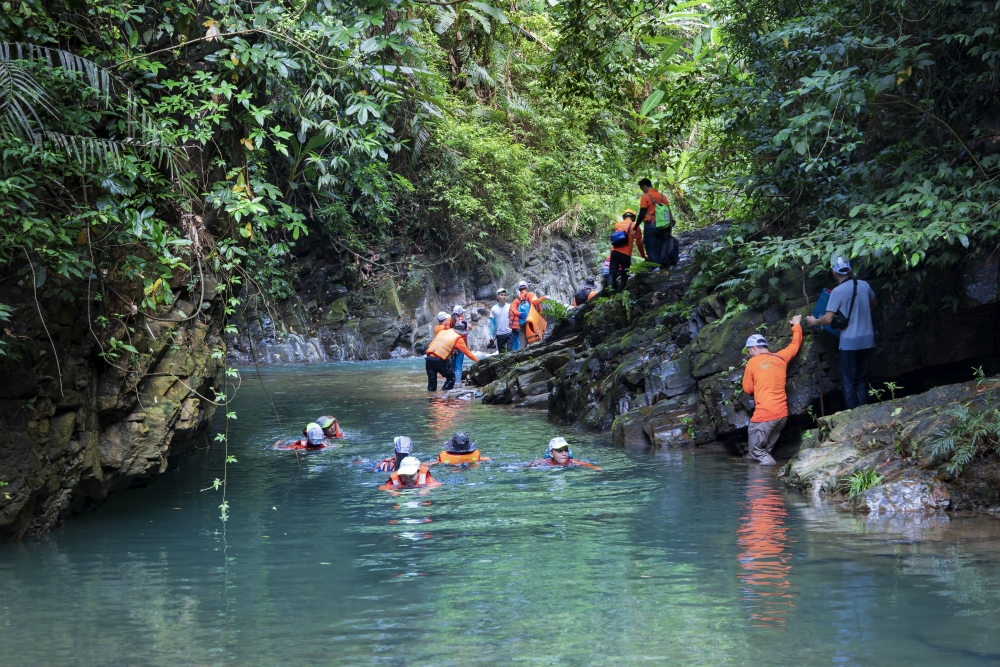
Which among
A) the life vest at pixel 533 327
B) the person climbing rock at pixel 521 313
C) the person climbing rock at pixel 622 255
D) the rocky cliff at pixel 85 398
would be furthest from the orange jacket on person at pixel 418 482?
the life vest at pixel 533 327

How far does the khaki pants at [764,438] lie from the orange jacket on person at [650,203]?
23.0 ft

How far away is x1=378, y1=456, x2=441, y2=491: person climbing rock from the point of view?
11.1 m

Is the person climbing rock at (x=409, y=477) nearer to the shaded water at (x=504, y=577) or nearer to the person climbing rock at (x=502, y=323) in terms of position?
the shaded water at (x=504, y=577)

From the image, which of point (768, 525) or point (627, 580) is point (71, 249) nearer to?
point (627, 580)

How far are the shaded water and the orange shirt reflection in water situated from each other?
0.03m

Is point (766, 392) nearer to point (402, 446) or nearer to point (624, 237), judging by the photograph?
point (402, 446)

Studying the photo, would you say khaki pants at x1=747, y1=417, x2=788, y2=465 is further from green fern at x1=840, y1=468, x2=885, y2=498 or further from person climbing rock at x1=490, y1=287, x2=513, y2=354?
person climbing rock at x1=490, y1=287, x2=513, y2=354

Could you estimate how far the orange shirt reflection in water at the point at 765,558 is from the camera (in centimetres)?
628

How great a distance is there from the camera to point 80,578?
24.3 feet

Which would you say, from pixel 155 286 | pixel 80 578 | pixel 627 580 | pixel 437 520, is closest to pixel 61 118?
pixel 155 286

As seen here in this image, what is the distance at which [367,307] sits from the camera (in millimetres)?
31625

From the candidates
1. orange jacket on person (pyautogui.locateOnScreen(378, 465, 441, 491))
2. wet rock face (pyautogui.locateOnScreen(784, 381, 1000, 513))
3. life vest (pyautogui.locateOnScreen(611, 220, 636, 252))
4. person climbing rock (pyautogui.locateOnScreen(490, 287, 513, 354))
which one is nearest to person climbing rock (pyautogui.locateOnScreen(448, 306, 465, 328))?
person climbing rock (pyautogui.locateOnScreen(490, 287, 513, 354))

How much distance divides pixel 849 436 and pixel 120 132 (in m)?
8.14

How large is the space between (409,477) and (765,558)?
15.6 ft
